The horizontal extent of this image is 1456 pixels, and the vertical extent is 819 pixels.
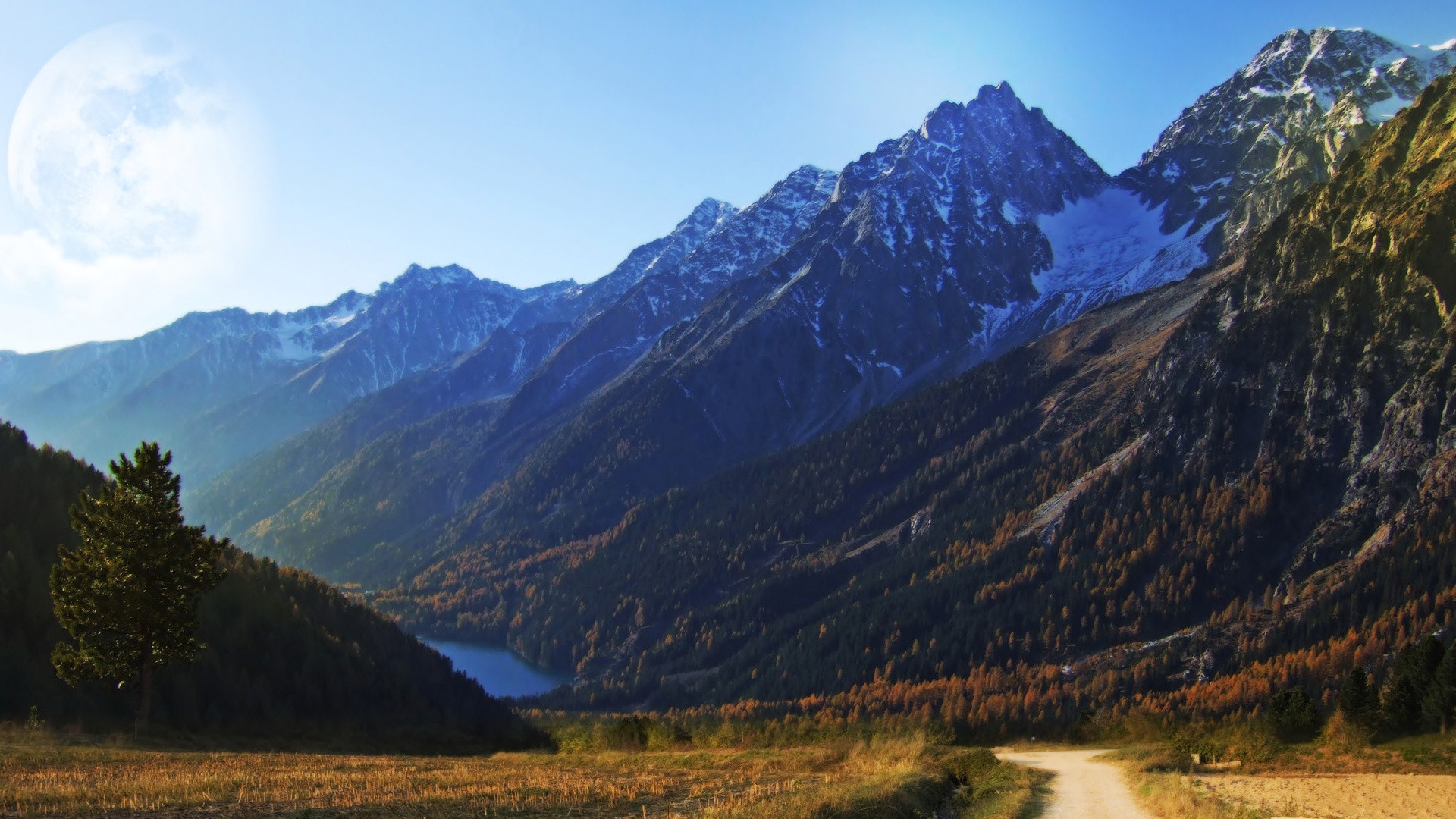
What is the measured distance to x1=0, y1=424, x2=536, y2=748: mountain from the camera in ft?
189

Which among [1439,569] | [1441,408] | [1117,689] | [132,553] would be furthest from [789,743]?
[1441,408]

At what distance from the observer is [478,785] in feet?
113

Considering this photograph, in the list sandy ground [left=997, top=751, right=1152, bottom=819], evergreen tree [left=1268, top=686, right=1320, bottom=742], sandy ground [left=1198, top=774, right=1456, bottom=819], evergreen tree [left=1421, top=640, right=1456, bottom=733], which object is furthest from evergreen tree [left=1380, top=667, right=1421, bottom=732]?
sandy ground [left=997, top=751, right=1152, bottom=819]

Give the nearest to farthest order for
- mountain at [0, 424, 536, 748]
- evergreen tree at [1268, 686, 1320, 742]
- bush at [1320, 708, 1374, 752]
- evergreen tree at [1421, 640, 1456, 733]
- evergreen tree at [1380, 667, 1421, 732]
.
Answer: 1. bush at [1320, 708, 1374, 752]
2. mountain at [0, 424, 536, 748]
3. evergreen tree at [1421, 640, 1456, 733]
4. evergreen tree at [1380, 667, 1421, 732]
5. evergreen tree at [1268, 686, 1320, 742]

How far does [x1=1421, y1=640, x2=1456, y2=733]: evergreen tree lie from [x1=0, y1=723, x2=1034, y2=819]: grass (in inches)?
1254

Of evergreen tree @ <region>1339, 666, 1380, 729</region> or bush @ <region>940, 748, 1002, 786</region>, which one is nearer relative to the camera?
bush @ <region>940, 748, 1002, 786</region>

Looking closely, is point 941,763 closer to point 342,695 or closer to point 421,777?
point 421,777

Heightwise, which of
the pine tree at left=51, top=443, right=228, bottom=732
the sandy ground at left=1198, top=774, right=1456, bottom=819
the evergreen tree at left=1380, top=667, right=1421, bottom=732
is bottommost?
the sandy ground at left=1198, top=774, right=1456, bottom=819

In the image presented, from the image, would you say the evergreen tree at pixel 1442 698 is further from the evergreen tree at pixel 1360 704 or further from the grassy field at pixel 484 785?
the grassy field at pixel 484 785

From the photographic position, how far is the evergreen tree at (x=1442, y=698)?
58.0 metres

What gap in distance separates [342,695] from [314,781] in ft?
177

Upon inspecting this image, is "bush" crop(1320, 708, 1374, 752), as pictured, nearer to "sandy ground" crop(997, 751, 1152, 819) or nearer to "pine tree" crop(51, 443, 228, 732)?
"sandy ground" crop(997, 751, 1152, 819)

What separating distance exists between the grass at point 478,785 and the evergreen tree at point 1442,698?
1254 inches

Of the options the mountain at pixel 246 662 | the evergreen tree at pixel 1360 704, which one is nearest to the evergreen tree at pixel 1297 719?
the evergreen tree at pixel 1360 704
